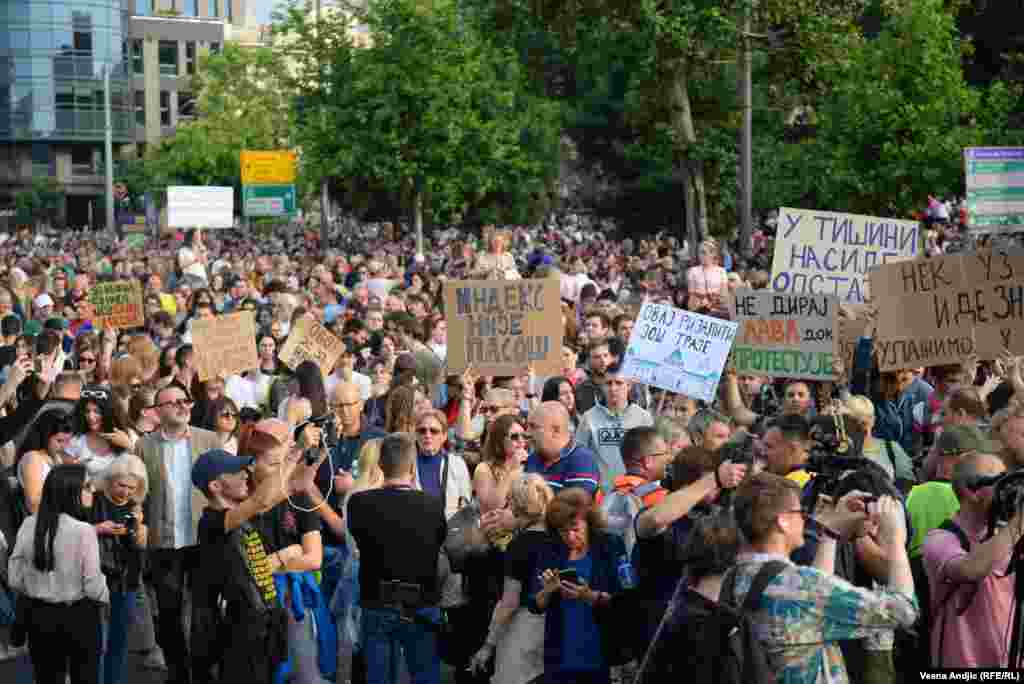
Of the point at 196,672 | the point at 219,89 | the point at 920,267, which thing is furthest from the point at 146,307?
the point at 219,89

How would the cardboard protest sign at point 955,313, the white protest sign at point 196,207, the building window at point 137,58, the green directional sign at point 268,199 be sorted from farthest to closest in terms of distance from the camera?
1. the building window at point 137,58
2. the green directional sign at point 268,199
3. the white protest sign at point 196,207
4. the cardboard protest sign at point 955,313

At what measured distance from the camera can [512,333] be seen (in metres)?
11.7

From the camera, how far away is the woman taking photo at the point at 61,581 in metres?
8.09

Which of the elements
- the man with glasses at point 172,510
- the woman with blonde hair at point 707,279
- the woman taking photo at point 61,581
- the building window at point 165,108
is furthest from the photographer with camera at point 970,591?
the building window at point 165,108

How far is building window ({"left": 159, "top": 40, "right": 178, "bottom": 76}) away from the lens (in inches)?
4058

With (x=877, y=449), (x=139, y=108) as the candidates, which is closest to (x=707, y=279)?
(x=877, y=449)

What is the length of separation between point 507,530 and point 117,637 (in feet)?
8.18

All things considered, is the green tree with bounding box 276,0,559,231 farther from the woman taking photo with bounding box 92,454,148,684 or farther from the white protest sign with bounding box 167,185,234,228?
the woman taking photo with bounding box 92,454,148,684

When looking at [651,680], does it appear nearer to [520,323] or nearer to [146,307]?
[520,323]

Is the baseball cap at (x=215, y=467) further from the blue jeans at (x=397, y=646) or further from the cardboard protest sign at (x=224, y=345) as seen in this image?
the cardboard protest sign at (x=224, y=345)

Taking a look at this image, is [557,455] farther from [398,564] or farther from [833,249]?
[833,249]

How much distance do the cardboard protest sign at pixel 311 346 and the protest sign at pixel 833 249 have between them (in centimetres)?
322

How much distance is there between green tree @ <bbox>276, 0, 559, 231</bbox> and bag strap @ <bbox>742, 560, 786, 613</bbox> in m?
25.1

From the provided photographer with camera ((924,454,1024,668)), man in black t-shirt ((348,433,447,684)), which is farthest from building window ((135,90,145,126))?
photographer with camera ((924,454,1024,668))
